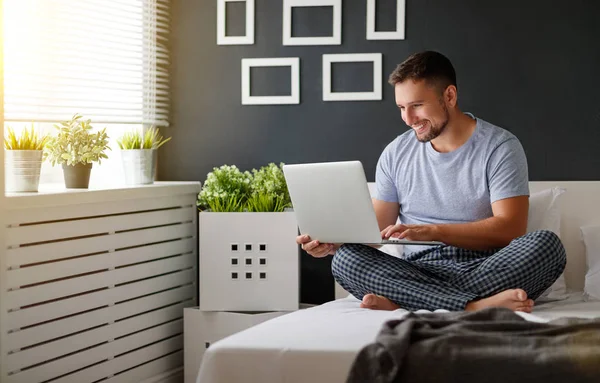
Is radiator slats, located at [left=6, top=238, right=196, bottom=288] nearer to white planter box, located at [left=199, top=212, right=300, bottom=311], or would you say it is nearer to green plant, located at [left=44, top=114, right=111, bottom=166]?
white planter box, located at [left=199, top=212, right=300, bottom=311]

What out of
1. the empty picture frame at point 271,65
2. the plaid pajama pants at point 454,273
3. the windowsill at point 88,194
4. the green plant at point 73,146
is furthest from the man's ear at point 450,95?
the green plant at point 73,146

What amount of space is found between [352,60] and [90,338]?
171 cm

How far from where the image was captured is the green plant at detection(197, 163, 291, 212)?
3713mm

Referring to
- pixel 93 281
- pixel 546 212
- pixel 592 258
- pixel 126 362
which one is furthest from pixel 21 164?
pixel 592 258

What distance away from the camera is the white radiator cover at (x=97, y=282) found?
2898 mm

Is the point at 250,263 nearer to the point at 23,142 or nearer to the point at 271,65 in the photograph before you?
the point at 271,65

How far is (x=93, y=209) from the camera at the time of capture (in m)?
3.27

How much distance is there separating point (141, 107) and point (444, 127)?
1465 mm

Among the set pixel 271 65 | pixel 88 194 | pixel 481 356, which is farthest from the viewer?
pixel 271 65

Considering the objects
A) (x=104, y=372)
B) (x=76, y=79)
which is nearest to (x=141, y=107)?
(x=76, y=79)

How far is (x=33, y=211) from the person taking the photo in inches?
116

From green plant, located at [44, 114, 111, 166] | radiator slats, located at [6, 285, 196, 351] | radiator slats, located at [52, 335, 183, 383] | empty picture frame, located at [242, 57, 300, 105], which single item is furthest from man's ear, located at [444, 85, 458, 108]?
radiator slats, located at [52, 335, 183, 383]

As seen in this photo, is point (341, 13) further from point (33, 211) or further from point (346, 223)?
point (33, 211)

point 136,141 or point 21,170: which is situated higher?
point 136,141
